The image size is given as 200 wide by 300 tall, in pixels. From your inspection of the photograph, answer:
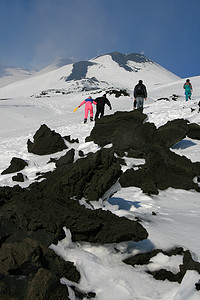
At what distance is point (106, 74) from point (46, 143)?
102 meters

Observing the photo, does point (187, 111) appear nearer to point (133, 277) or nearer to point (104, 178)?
point (104, 178)

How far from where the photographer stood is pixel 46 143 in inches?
370

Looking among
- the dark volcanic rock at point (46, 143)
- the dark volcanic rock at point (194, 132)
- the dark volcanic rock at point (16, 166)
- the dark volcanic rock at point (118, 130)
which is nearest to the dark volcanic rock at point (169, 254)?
the dark volcanic rock at point (16, 166)

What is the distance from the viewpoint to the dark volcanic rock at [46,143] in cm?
933

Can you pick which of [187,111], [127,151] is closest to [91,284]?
[127,151]

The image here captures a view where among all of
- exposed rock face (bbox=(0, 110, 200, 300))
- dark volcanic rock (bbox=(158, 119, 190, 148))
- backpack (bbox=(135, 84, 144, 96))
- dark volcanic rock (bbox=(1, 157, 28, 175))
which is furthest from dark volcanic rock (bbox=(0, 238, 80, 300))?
backpack (bbox=(135, 84, 144, 96))

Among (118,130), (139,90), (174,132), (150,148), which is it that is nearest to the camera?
(150,148)

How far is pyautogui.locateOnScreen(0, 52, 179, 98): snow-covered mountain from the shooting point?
87.5 meters

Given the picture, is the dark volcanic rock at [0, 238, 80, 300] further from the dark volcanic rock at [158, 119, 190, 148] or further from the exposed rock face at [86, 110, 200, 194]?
the dark volcanic rock at [158, 119, 190, 148]

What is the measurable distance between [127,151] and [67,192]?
4448 mm

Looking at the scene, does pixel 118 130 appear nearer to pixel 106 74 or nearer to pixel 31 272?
pixel 31 272

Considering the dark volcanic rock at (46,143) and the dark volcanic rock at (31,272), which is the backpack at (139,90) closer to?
the dark volcanic rock at (46,143)

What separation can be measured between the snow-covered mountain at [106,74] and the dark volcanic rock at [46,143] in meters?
71.1

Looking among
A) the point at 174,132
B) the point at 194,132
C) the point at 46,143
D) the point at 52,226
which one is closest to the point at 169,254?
the point at 52,226
